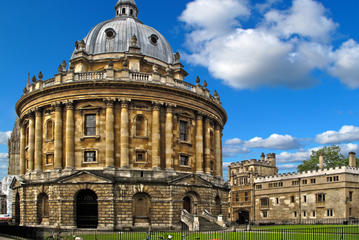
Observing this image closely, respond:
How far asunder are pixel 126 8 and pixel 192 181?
2948cm

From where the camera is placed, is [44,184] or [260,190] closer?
[44,184]

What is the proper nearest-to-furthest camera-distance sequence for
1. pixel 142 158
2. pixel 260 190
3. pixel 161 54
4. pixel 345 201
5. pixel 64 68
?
pixel 142 158, pixel 64 68, pixel 161 54, pixel 345 201, pixel 260 190

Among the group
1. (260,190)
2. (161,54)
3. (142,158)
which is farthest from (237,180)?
(142,158)

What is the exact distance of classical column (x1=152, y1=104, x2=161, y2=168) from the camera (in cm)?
4881

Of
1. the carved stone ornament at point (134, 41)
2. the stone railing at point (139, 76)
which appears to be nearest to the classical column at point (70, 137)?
the stone railing at point (139, 76)

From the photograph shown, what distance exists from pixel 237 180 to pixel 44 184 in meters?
58.2

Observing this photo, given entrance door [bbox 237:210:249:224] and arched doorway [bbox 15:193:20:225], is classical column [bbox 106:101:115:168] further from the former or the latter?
entrance door [bbox 237:210:249:224]

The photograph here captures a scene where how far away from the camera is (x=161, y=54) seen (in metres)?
59.9

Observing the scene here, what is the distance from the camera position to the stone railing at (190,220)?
1785 inches

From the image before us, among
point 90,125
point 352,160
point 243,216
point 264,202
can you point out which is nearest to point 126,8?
point 90,125

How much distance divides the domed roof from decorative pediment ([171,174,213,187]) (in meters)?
16.9

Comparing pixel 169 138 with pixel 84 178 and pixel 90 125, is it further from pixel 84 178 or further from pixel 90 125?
pixel 84 178

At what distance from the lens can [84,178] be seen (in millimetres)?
46000

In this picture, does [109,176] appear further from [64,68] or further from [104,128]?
[64,68]
